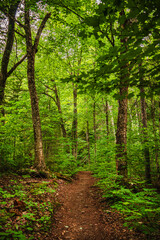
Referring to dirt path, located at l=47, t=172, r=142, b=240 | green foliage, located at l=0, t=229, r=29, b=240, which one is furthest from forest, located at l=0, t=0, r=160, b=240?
dirt path, located at l=47, t=172, r=142, b=240

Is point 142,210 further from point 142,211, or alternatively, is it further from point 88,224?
point 88,224

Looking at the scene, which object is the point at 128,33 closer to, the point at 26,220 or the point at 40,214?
the point at 26,220

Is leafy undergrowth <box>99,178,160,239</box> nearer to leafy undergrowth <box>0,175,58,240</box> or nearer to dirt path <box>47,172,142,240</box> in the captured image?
dirt path <box>47,172,142,240</box>

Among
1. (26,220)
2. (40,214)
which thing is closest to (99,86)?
(26,220)

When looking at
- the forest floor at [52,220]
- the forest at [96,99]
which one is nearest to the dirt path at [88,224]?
the forest floor at [52,220]

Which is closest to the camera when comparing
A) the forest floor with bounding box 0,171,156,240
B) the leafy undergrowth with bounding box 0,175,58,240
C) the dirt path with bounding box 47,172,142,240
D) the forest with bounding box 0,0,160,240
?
the forest with bounding box 0,0,160,240

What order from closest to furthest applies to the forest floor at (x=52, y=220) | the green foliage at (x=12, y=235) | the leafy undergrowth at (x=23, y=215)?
the green foliage at (x=12, y=235) < the leafy undergrowth at (x=23, y=215) < the forest floor at (x=52, y=220)

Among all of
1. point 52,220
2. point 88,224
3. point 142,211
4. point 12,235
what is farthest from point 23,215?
point 142,211

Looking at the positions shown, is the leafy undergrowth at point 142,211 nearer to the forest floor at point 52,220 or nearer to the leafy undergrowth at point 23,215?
the forest floor at point 52,220

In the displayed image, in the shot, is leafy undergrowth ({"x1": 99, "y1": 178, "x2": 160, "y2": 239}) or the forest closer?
the forest

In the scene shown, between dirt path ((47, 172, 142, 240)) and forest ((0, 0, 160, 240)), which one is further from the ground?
forest ((0, 0, 160, 240))

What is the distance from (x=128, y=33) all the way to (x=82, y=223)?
4.85 m

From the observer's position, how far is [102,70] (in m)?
2.18

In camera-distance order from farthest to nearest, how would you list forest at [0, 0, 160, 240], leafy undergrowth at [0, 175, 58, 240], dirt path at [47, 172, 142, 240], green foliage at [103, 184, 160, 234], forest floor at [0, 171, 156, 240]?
dirt path at [47, 172, 142, 240], forest floor at [0, 171, 156, 240], leafy undergrowth at [0, 175, 58, 240], green foliage at [103, 184, 160, 234], forest at [0, 0, 160, 240]
